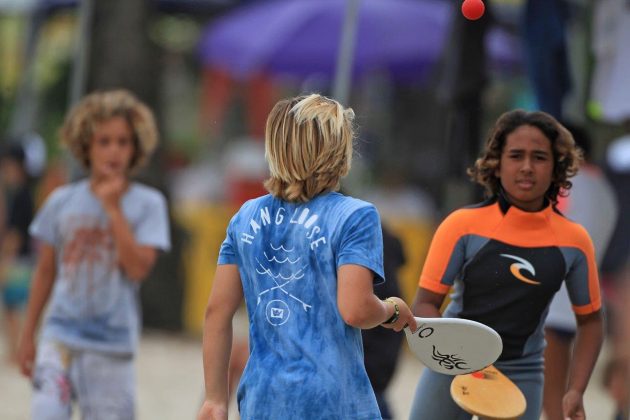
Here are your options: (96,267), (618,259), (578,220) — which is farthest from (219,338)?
(618,259)

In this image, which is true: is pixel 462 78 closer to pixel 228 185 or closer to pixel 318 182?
A: pixel 318 182

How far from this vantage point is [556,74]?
6.58 m

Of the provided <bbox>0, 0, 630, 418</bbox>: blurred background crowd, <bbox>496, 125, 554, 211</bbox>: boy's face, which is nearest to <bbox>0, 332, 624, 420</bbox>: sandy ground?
<bbox>0, 0, 630, 418</bbox>: blurred background crowd

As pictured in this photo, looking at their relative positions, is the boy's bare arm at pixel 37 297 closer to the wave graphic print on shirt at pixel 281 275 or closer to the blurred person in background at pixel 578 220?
the wave graphic print on shirt at pixel 281 275

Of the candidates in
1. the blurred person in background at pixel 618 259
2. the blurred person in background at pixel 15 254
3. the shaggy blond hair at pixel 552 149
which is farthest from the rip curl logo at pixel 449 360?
the blurred person in background at pixel 15 254

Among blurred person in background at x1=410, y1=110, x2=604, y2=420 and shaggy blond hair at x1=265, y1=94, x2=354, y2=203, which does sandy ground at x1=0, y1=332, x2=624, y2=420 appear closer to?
blurred person in background at x1=410, y1=110, x2=604, y2=420

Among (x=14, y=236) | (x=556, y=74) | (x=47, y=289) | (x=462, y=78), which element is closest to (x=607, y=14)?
(x=556, y=74)

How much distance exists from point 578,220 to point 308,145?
305cm

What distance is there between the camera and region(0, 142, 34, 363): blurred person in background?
10.0 m

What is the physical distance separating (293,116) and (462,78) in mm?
3496

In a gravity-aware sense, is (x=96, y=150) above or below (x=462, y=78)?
below

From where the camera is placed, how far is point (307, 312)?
11.1 feet

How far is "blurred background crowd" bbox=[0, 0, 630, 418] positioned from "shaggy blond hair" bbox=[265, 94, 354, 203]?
0.51 m

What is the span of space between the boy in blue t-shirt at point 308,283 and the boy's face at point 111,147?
1842mm
